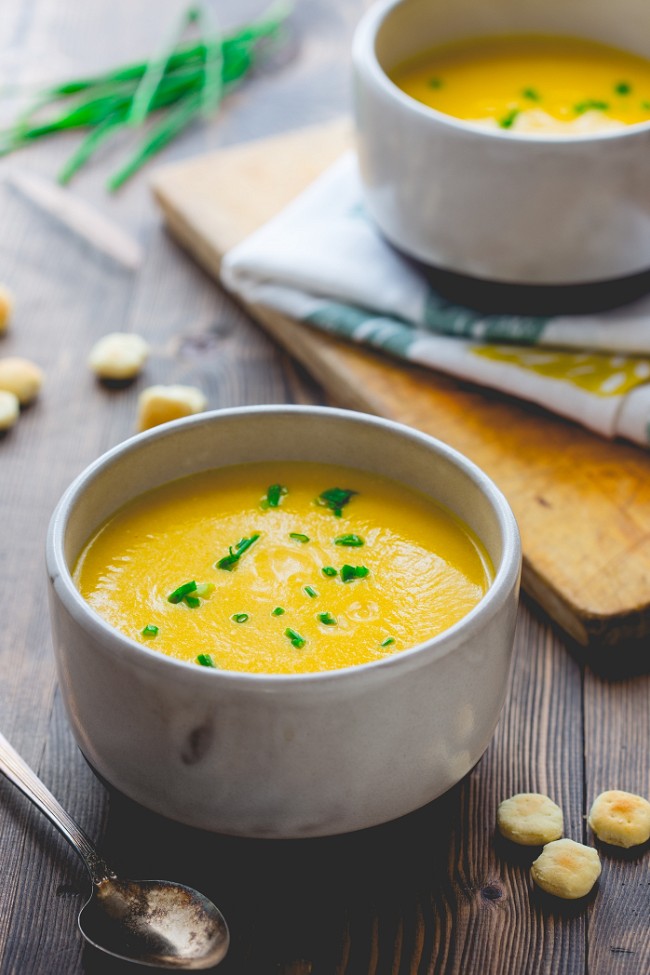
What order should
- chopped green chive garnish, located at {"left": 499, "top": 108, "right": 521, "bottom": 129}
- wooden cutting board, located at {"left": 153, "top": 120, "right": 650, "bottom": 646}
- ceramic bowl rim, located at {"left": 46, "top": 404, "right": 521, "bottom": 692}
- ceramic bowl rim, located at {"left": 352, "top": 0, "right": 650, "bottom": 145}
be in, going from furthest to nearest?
chopped green chive garnish, located at {"left": 499, "top": 108, "right": 521, "bottom": 129}, ceramic bowl rim, located at {"left": 352, "top": 0, "right": 650, "bottom": 145}, wooden cutting board, located at {"left": 153, "top": 120, "right": 650, "bottom": 646}, ceramic bowl rim, located at {"left": 46, "top": 404, "right": 521, "bottom": 692}

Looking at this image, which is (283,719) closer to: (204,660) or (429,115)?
(204,660)

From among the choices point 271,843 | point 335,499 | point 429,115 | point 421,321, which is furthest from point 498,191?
point 271,843

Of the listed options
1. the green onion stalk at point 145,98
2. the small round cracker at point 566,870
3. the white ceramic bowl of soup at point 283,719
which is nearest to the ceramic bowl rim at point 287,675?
the white ceramic bowl of soup at point 283,719

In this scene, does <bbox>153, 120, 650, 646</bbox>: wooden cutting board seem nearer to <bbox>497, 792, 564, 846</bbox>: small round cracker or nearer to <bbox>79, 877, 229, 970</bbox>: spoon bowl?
<bbox>497, 792, 564, 846</bbox>: small round cracker

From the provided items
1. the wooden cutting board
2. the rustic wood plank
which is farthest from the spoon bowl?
the wooden cutting board

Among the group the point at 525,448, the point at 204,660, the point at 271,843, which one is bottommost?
the point at 525,448

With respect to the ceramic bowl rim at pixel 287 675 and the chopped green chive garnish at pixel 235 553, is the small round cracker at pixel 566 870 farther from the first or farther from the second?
the chopped green chive garnish at pixel 235 553

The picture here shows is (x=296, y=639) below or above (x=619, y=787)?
above
